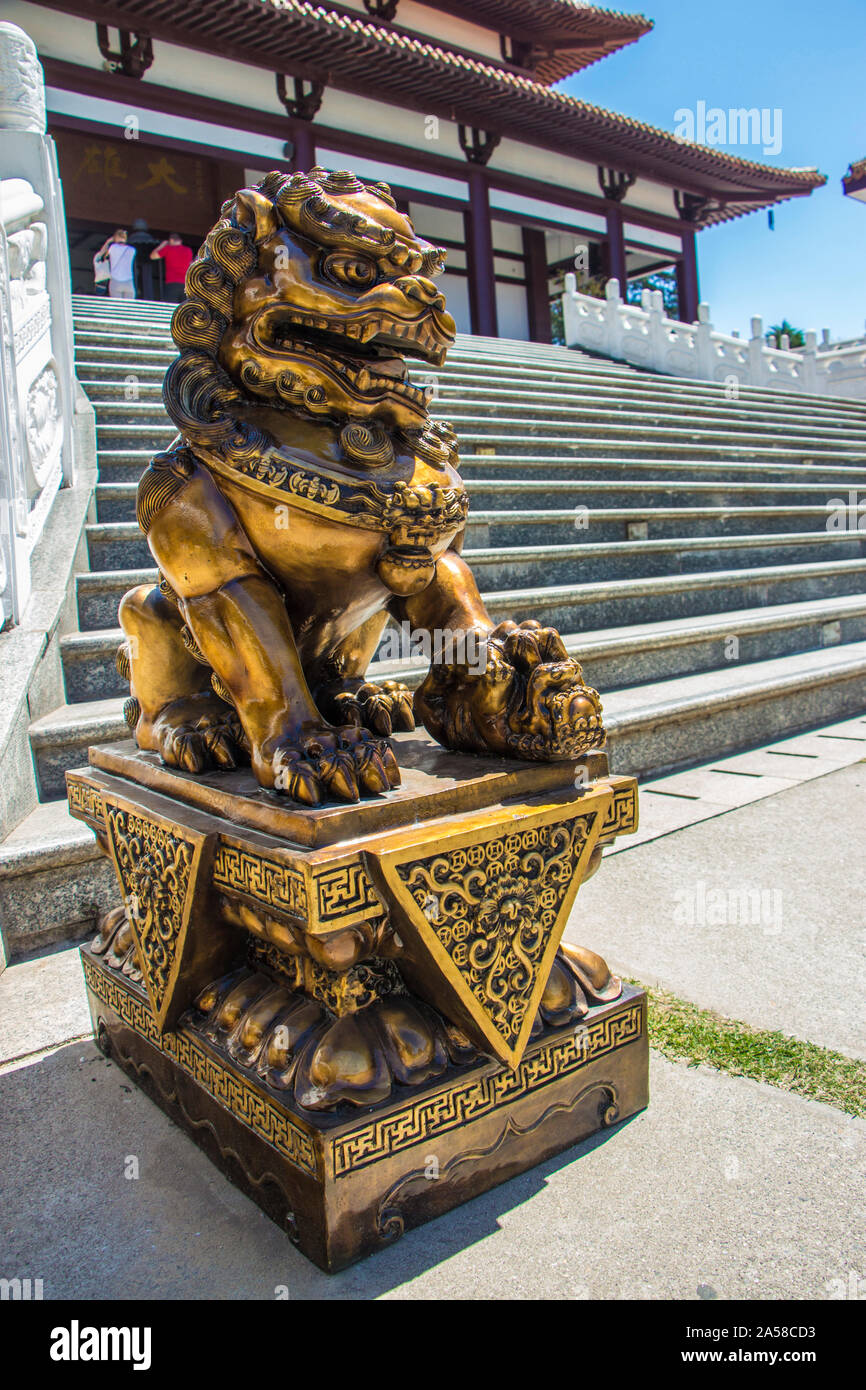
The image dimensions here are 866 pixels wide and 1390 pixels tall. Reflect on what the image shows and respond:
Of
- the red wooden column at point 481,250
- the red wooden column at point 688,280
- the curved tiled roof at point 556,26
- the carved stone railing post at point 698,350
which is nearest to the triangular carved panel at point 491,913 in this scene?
the carved stone railing post at point 698,350

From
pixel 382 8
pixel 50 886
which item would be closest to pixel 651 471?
pixel 50 886

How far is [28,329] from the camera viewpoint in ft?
11.2

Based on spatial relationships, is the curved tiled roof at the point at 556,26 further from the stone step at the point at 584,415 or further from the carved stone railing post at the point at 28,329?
the carved stone railing post at the point at 28,329

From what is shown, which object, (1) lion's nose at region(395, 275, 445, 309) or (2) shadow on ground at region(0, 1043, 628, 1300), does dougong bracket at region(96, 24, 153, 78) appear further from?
(2) shadow on ground at region(0, 1043, 628, 1300)

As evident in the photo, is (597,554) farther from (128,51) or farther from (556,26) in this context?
(556,26)

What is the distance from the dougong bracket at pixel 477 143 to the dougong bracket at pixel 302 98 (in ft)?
8.47

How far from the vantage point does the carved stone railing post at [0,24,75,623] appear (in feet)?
9.48

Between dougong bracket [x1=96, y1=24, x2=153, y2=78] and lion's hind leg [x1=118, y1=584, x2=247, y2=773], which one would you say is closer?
lion's hind leg [x1=118, y1=584, x2=247, y2=773]

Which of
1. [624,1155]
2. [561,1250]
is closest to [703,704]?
[624,1155]

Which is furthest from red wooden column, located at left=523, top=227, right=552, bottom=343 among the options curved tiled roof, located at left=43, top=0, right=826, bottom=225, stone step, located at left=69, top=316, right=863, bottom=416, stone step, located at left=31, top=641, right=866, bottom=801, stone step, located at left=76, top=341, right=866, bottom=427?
stone step, located at left=31, top=641, right=866, bottom=801

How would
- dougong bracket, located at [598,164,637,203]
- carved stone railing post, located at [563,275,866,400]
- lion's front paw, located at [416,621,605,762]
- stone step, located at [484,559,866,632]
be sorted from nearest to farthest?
1. lion's front paw, located at [416,621,605,762]
2. stone step, located at [484,559,866,632]
3. carved stone railing post, located at [563,275,866,400]
4. dougong bracket, located at [598,164,637,203]

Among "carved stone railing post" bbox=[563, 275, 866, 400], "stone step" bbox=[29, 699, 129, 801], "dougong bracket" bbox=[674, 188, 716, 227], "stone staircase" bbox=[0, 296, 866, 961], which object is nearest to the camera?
"stone step" bbox=[29, 699, 129, 801]

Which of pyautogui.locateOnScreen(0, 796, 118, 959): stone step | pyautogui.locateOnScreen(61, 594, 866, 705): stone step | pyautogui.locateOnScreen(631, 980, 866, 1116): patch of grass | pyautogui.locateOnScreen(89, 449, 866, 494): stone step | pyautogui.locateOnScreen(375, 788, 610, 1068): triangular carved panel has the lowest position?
pyautogui.locateOnScreen(631, 980, 866, 1116): patch of grass
